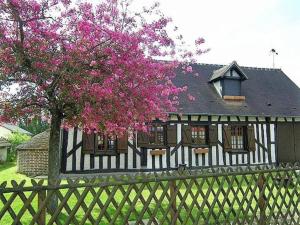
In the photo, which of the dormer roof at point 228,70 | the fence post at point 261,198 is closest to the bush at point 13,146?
the dormer roof at point 228,70

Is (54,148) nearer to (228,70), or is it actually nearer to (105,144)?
(105,144)

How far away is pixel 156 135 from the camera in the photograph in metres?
13.9

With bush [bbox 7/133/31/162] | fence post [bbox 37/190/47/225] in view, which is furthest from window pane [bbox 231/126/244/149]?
bush [bbox 7/133/31/162]

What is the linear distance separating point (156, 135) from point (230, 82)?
5337mm

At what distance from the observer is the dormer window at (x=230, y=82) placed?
16.4m

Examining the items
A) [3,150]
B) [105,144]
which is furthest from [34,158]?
[3,150]

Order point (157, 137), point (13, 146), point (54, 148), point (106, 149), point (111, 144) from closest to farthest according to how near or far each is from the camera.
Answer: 1. point (54, 148)
2. point (106, 149)
3. point (111, 144)
4. point (157, 137)
5. point (13, 146)

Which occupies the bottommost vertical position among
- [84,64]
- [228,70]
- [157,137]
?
[157,137]

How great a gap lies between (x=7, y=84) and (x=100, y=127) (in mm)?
1985

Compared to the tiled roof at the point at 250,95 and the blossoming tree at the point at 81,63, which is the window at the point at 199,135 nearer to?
the tiled roof at the point at 250,95

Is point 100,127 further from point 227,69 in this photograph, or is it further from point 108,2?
point 227,69

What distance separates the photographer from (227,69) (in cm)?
1631

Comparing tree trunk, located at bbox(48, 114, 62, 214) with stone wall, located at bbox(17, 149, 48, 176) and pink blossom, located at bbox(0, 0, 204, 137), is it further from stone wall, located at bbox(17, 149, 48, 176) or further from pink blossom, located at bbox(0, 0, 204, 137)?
stone wall, located at bbox(17, 149, 48, 176)

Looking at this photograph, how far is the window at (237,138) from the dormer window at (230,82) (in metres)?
1.66
